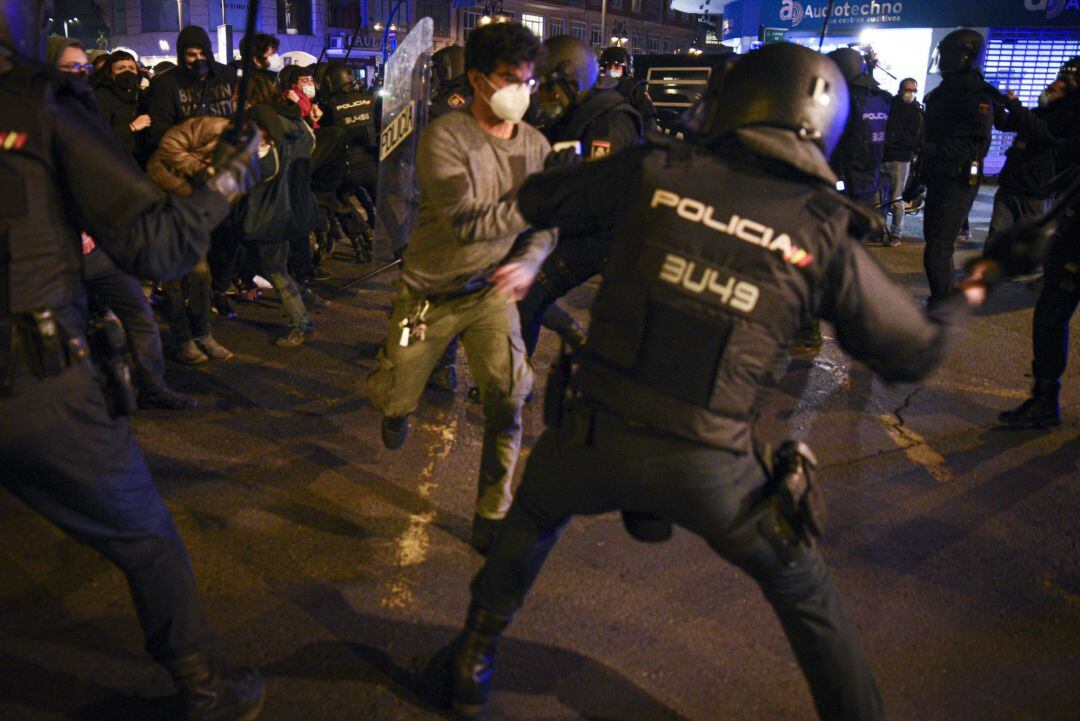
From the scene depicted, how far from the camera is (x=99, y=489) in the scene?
2156 mm

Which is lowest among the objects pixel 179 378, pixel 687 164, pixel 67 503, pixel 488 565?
pixel 179 378

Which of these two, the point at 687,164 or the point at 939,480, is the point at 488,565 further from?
the point at 939,480

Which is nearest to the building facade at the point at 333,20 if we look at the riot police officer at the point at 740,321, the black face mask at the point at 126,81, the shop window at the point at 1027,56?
the shop window at the point at 1027,56

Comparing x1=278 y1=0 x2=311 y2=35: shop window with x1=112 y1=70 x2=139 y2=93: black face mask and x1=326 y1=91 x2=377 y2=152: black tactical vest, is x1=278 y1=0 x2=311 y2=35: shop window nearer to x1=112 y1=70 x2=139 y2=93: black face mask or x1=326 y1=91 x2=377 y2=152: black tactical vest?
x1=326 y1=91 x2=377 y2=152: black tactical vest

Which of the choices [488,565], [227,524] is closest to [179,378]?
[227,524]

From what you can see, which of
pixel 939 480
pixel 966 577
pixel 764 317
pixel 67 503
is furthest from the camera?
pixel 939 480

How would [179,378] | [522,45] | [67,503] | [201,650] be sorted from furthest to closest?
[179,378], [522,45], [201,650], [67,503]

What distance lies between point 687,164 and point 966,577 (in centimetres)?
243

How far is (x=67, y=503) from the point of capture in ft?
7.13

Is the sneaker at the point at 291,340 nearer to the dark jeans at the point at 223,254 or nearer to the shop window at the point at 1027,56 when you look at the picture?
the dark jeans at the point at 223,254

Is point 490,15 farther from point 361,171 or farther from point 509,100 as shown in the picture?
point 509,100

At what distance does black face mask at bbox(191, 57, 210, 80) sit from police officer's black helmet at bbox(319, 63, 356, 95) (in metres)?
1.94

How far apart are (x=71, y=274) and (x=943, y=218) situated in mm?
6347

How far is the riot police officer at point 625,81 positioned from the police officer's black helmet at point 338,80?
248 centimetres
